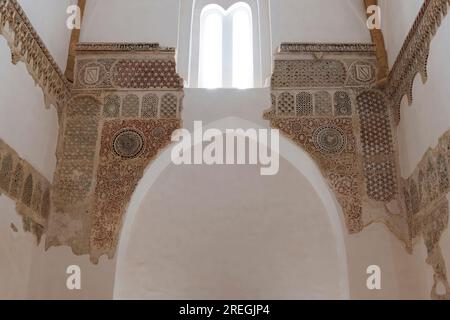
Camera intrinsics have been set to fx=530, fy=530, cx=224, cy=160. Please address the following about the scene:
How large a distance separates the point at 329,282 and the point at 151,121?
3517 mm

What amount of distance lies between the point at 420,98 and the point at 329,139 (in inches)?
49.8

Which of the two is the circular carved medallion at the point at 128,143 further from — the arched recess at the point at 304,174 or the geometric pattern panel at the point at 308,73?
the geometric pattern panel at the point at 308,73

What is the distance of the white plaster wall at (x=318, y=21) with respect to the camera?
7039 mm

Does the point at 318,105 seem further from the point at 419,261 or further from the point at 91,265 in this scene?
the point at 91,265

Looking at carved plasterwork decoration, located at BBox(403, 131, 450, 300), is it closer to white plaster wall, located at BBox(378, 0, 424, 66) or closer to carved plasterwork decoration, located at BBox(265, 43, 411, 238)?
carved plasterwork decoration, located at BBox(265, 43, 411, 238)

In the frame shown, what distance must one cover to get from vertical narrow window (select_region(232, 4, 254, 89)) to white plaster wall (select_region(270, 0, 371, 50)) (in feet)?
1.49

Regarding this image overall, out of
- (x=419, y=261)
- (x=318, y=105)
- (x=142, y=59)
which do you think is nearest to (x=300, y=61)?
(x=318, y=105)

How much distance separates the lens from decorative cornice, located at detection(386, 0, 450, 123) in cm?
520

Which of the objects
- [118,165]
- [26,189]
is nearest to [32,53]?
[26,189]

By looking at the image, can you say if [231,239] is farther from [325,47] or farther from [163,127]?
[325,47]

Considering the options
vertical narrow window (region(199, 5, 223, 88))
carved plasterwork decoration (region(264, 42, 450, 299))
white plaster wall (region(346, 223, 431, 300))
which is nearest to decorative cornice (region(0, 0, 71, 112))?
vertical narrow window (region(199, 5, 223, 88))

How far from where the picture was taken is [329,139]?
657 centimetres

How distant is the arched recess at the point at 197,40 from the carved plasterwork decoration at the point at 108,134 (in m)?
0.26

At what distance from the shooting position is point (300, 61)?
6918mm
